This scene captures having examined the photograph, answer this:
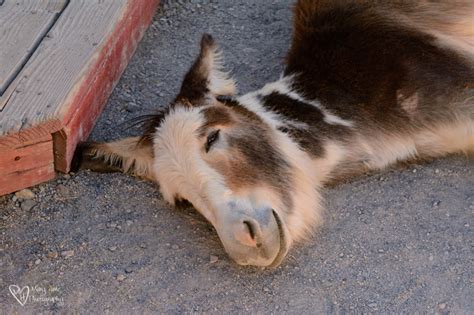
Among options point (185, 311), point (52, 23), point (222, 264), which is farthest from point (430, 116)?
point (52, 23)

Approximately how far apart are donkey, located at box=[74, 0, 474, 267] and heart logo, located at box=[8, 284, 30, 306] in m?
0.58

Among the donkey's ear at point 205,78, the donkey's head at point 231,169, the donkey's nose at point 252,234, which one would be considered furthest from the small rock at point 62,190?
the donkey's nose at point 252,234

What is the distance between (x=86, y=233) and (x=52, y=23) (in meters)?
0.88

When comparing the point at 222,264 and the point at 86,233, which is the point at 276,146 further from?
the point at 86,233

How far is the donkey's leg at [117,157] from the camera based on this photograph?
10.4 ft

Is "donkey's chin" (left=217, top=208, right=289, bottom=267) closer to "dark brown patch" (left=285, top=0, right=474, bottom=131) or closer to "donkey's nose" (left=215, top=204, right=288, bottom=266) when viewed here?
"donkey's nose" (left=215, top=204, right=288, bottom=266)

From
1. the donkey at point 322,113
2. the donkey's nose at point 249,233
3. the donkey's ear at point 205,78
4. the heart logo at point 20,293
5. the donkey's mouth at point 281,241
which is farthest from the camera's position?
the donkey's ear at point 205,78

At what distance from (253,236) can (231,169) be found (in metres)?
0.31

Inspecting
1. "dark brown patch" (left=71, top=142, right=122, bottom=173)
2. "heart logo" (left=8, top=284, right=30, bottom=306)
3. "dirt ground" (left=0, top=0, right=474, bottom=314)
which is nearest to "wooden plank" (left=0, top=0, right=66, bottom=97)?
"dark brown patch" (left=71, top=142, right=122, bottom=173)

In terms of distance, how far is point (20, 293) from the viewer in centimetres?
282

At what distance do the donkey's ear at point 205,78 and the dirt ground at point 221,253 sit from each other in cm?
41

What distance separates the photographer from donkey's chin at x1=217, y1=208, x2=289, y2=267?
2.59 meters

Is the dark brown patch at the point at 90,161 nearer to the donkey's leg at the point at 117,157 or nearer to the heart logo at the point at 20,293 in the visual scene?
the donkey's leg at the point at 117,157

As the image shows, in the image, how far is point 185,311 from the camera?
275cm
